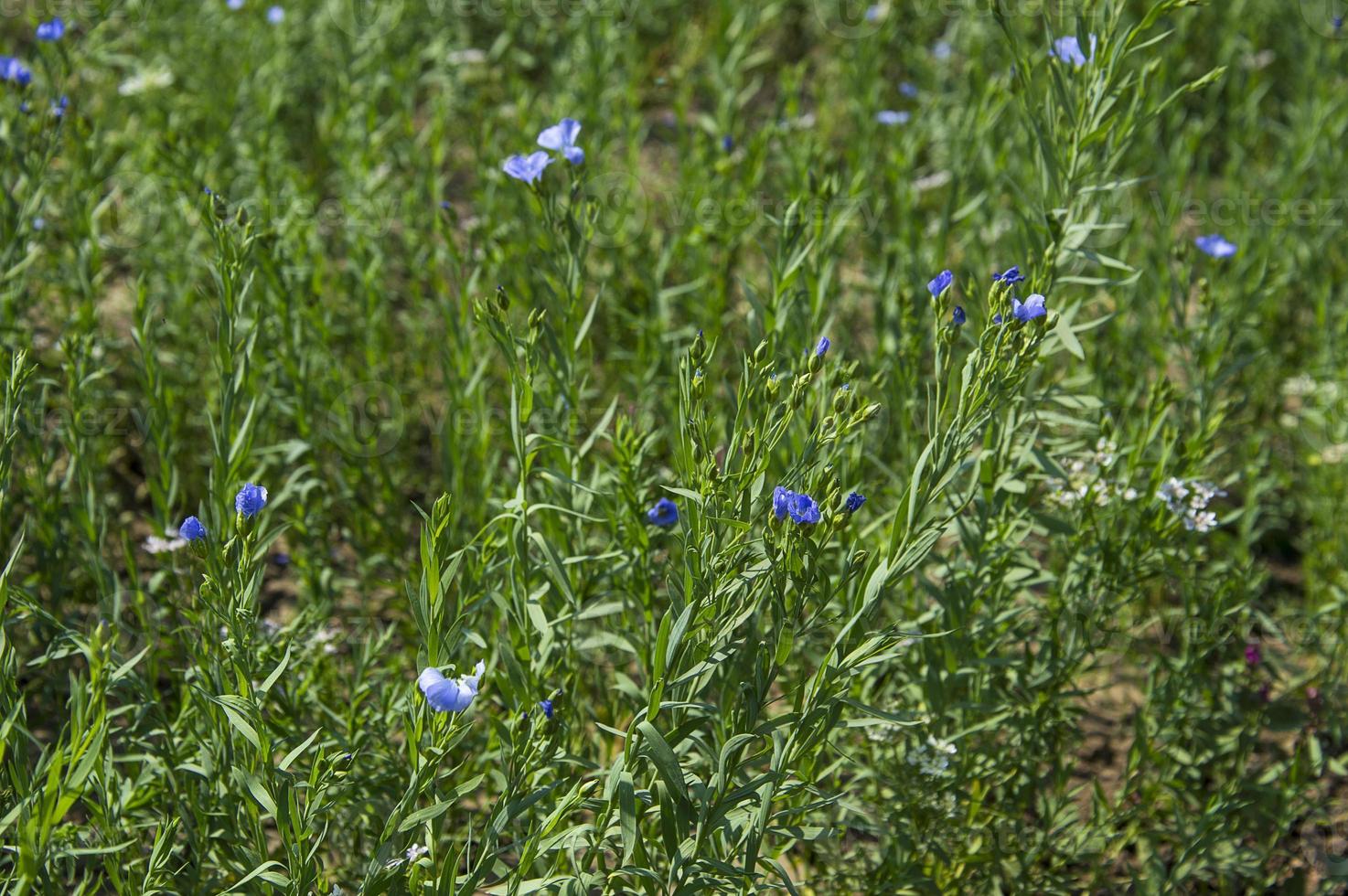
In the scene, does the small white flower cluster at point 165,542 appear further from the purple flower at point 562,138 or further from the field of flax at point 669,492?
the purple flower at point 562,138

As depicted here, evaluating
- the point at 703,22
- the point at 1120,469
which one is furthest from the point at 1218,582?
the point at 703,22

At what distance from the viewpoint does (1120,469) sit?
2.75m

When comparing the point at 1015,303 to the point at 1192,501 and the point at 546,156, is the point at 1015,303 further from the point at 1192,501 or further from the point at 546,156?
the point at 546,156

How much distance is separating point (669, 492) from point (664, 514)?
1.10 feet

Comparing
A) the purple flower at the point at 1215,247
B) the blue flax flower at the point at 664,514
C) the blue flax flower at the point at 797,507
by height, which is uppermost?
the blue flax flower at the point at 797,507

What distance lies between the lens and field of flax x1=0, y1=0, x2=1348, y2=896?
6.11ft

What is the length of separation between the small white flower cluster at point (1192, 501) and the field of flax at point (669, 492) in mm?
18

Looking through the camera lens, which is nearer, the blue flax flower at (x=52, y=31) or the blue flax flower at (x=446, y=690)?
the blue flax flower at (x=446, y=690)

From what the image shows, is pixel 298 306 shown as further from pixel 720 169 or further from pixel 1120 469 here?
pixel 1120 469

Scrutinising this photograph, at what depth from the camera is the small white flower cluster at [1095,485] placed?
8.00 feet

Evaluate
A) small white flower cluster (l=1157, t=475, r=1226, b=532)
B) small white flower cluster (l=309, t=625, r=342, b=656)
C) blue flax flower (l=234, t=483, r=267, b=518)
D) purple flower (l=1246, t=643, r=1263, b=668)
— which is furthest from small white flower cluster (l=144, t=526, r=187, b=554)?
purple flower (l=1246, t=643, r=1263, b=668)

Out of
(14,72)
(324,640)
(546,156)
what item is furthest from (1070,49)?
(14,72)

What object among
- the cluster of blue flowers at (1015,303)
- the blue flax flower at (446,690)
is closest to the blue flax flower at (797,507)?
the cluster of blue flowers at (1015,303)

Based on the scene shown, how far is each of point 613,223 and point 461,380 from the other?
108 cm
